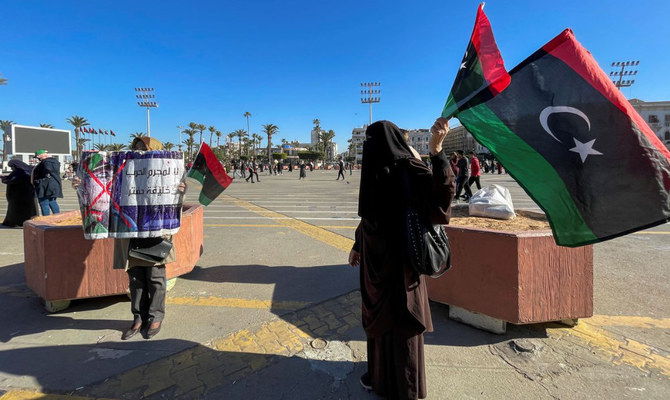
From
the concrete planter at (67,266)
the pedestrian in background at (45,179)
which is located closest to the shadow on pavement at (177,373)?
the concrete planter at (67,266)

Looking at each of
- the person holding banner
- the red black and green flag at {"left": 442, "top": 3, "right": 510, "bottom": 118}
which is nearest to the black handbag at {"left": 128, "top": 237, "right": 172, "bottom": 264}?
the person holding banner

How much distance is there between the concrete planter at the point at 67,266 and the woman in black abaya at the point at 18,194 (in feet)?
18.8

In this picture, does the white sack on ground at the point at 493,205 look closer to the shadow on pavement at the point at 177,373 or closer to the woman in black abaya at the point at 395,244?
the woman in black abaya at the point at 395,244

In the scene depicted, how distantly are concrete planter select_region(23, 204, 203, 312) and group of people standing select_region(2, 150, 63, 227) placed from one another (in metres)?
5.14

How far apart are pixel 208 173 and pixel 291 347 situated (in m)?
1.96

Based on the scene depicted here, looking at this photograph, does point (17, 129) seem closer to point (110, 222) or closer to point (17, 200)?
point (17, 200)

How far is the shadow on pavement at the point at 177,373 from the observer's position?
6.89ft

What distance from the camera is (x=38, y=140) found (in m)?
36.7

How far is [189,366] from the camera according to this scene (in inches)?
93.4

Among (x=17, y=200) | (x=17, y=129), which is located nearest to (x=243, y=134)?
(x=17, y=129)

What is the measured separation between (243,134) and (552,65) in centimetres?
8870

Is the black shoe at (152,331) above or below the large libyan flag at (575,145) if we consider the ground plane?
below

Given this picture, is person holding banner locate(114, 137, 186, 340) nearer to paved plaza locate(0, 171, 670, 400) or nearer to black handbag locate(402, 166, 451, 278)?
paved plaza locate(0, 171, 670, 400)

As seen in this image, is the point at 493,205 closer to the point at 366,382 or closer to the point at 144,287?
the point at 366,382
